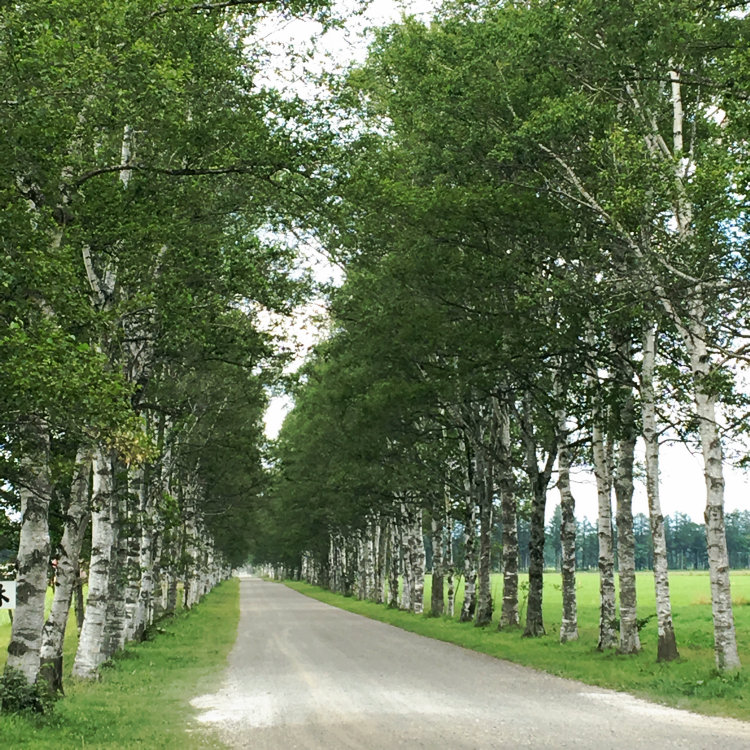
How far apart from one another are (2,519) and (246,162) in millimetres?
8870

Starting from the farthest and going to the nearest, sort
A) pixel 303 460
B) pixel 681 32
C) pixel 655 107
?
pixel 303 460, pixel 655 107, pixel 681 32

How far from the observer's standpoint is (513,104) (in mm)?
18656

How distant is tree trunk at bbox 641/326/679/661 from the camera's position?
719 inches

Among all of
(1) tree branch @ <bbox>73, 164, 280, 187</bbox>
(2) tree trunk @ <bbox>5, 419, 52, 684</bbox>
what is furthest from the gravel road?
(1) tree branch @ <bbox>73, 164, 280, 187</bbox>

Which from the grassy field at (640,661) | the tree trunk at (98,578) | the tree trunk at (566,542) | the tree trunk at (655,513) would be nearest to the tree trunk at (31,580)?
the tree trunk at (98,578)

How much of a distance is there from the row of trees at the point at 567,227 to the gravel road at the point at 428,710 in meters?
4.20

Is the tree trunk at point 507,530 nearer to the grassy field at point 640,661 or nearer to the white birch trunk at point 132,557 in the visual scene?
the grassy field at point 640,661

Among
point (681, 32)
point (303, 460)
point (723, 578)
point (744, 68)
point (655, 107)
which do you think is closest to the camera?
point (744, 68)

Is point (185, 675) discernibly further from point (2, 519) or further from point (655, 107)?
point (655, 107)

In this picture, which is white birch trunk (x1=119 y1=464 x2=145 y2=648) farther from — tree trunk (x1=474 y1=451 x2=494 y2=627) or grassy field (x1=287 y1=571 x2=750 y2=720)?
tree trunk (x1=474 y1=451 x2=494 y2=627)

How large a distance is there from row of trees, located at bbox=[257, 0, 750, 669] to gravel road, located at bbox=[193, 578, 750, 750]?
13.8ft

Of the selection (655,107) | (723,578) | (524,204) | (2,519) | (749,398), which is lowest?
(723,578)

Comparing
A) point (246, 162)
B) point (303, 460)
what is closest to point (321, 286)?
point (246, 162)

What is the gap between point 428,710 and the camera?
495 inches
